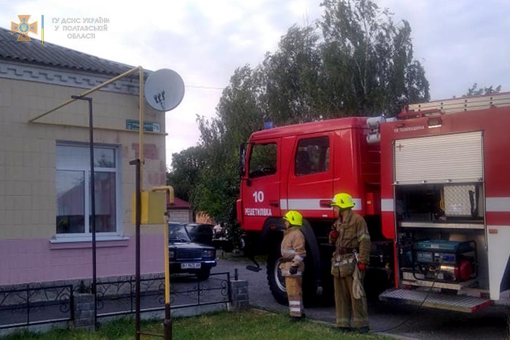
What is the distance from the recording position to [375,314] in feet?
36.7

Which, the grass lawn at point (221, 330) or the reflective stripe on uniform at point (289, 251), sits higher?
the reflective stripe on uniform at point (289, 251)

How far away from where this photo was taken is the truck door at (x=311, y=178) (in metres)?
11.2

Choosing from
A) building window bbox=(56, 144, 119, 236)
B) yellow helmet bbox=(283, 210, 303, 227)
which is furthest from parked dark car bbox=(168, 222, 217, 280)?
yellow helmet bbox=(283, 210, 303, 227)

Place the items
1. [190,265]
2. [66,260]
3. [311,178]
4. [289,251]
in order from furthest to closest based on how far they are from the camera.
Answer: [190,265], [66,260], [311,178], [289,251]

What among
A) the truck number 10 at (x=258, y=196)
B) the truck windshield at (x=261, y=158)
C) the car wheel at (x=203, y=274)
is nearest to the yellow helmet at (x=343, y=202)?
the truck windshield at (x=261, y=158)

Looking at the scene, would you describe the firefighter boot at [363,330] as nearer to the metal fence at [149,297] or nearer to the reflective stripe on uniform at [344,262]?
the reflective stripe on uniform at [344,262]

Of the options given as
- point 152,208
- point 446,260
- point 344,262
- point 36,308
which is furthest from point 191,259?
point 152,208

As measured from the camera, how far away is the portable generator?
29.3 feet

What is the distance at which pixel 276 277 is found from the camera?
40.0 ft

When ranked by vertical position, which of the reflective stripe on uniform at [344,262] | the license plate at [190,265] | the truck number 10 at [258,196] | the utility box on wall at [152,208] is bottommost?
the license plate at [190,265]

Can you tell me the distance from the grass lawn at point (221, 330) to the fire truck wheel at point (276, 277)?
5.16 feet

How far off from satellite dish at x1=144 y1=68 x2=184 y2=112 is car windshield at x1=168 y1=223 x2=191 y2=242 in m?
8.94

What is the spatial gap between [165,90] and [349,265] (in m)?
3.57

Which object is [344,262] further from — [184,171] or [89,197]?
[184,171]
